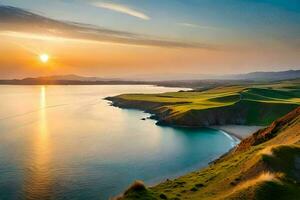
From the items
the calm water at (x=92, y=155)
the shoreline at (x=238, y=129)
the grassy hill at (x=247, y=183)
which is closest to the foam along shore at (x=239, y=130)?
the shoreline at (x=238, y=129)

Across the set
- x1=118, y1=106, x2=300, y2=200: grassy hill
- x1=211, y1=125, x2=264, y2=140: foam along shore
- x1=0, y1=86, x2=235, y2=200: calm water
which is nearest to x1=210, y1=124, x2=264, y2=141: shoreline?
x1=211, y1=125, x2=264, y2=140: foam along shore

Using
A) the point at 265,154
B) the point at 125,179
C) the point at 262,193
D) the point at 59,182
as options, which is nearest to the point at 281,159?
the point at 265,154

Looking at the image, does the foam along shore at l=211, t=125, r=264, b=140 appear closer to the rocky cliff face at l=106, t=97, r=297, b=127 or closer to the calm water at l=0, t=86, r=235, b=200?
the calm water at l=0, t=86, r=235, b=200

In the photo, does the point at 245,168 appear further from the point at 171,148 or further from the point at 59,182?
the point at 171,148

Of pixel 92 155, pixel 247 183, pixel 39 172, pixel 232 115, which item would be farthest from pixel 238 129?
pixel 247 183

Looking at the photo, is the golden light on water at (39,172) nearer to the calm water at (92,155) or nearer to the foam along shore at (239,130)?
the calm water at (92,155)

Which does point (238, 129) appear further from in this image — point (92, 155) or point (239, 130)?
point (92, 155)
